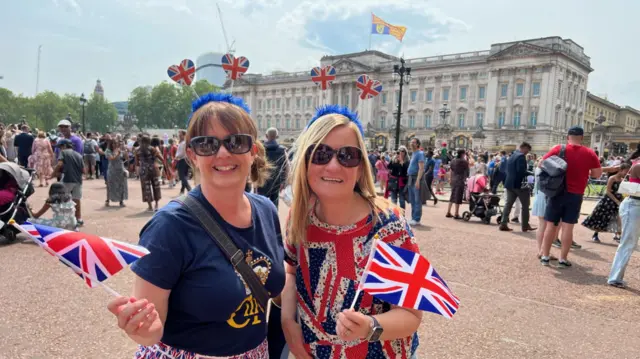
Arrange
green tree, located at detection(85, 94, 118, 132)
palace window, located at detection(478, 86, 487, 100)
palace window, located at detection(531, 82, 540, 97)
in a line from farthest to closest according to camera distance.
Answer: green tree, located at detection(85, 94, 118, 132)
palace window, located at detection(478, 86, 487, 100)
palace window, located at detection(531, 82, 540, 97)

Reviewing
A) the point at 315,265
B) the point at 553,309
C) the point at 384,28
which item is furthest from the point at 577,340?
the point at 384,28

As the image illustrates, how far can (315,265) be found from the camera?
1.69 m

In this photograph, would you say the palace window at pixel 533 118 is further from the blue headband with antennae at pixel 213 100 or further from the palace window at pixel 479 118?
the blue headband with antennae at pixel 213 100

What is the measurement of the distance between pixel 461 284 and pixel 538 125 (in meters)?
60.1

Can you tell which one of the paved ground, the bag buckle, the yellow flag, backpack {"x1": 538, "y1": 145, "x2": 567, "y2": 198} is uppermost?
the yellow flag

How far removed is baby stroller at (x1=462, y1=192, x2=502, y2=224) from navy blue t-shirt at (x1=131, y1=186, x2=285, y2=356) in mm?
8642

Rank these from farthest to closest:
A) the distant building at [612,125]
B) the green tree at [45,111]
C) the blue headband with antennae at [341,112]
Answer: the green tree at [45,111], the distant building at [612,125], the blue headband with antennae at [341,112]

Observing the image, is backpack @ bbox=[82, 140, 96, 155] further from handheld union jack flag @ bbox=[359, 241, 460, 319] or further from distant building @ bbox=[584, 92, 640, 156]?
distant building @ bbox=[584, 92, 640, 156]

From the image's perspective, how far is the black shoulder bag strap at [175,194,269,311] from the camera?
1.47 metres

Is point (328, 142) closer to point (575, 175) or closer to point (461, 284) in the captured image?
point (461, 284)

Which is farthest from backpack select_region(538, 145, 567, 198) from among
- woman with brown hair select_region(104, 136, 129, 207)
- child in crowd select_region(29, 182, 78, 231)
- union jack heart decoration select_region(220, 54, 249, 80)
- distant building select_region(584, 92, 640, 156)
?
distant building select_region(584, 92, 640, 156)

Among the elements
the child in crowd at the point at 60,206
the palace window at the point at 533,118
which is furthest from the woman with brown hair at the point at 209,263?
the palace window at the point at 533,118

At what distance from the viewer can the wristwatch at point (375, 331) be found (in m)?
1.43

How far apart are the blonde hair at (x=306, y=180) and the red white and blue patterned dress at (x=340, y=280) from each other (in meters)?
0.06
